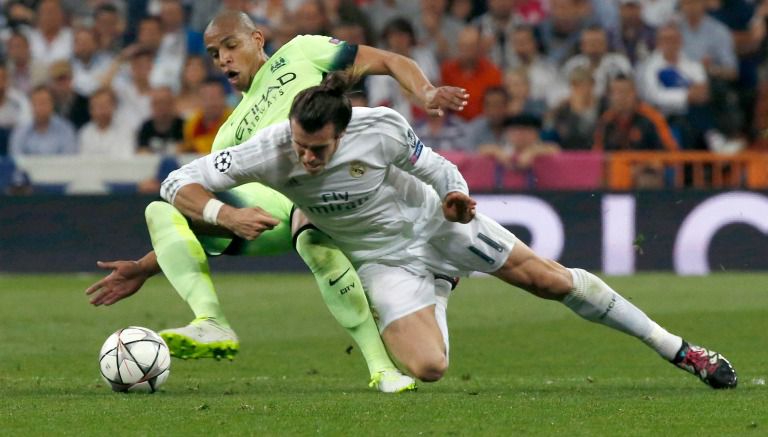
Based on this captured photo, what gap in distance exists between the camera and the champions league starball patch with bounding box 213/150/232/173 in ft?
22.9

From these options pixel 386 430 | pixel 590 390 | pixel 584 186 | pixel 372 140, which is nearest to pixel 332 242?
pixel 372 140

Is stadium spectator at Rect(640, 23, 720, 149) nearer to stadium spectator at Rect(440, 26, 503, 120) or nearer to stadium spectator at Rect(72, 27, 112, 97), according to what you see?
stadium spectator at Rect(440, 26, 503, 120)

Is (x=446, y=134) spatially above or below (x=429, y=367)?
below

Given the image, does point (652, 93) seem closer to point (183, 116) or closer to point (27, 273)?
point (183, 116)

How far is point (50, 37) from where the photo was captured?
1731cm

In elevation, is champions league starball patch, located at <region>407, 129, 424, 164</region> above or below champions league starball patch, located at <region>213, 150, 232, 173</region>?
above

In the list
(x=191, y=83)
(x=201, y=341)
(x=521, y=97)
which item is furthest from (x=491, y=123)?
(x=201, y=341)

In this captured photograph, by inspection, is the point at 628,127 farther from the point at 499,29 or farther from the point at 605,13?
the point at 499,29

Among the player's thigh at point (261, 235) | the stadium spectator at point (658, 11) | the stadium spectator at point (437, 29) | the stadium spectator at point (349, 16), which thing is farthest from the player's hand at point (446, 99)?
the stadium spectator at point (658, 11)

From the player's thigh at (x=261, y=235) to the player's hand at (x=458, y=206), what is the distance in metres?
1.59

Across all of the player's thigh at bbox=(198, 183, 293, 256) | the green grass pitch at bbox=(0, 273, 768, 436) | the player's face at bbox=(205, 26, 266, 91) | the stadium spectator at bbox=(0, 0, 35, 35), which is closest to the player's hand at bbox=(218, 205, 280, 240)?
the green grass pitch at bbox=(0, 273, 768, 436)

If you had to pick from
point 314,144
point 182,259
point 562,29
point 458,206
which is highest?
point 314,144

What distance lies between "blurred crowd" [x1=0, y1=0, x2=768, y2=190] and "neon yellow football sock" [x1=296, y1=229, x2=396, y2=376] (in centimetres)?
687

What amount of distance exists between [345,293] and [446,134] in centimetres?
778
